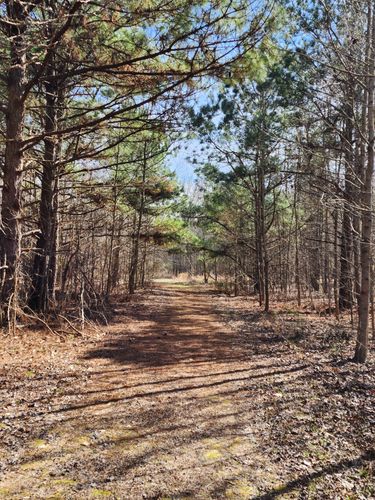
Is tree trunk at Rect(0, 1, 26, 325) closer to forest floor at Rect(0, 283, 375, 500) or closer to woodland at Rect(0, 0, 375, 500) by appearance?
woodland at Rect(0, 0, 375, 500)

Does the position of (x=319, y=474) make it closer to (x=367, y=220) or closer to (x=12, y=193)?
(x=367, y=220)

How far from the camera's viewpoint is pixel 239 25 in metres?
5.66

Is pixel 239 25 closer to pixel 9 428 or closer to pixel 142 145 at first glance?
pixel 9 428

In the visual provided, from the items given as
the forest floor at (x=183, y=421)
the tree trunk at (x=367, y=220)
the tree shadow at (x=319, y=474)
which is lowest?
the tree shadow at (x=319, y=474)

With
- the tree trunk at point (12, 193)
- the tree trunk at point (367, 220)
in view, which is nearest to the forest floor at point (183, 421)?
the tree trunk at point (367, 220)

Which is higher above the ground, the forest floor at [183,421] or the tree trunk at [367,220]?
the tree trunk at [367,220]

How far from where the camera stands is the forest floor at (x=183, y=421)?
2732mm

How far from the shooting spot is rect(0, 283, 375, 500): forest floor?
2732 millimetres

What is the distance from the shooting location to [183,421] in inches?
147

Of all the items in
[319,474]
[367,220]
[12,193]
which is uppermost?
[12,193]

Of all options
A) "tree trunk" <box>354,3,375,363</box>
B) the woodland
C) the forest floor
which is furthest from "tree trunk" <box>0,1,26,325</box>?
"tree trunk" <box>354,3,375,363</box>

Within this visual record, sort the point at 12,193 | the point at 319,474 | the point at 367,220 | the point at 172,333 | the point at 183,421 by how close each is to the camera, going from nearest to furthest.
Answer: the point at 319,474 < the point at 183,421 < the point at 367,220 < the point at 12,193 < the point at 172,333

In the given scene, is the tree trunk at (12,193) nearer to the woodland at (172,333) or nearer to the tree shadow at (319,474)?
the woodland at (172,333)

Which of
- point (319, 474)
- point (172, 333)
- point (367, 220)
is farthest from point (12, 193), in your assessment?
point (319, 474)
